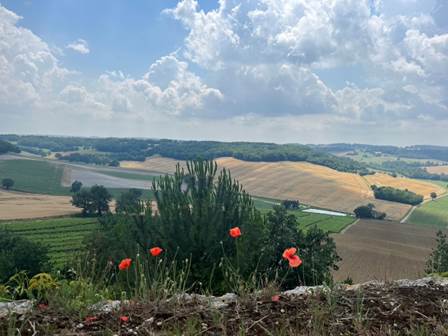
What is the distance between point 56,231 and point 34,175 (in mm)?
59867

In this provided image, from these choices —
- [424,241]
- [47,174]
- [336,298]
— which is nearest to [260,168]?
[47,174]

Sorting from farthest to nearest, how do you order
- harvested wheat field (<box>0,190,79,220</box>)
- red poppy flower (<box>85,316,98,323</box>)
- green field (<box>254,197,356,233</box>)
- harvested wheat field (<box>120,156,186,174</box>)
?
harvested wheat field (<box>120,156,186,174</box>) < green field (<box>254,197,356,233</box>) < harvested wheat field (<box>0,190,79,220</box>) < red poppy flower (<box>85,316,98,323</box>)

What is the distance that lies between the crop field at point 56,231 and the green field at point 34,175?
1296 inches

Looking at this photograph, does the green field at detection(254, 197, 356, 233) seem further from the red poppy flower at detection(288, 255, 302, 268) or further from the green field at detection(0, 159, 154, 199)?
the red poppy flower at detection(288, 255, 302, 268)

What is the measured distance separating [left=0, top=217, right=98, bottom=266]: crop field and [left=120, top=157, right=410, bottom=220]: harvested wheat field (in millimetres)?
48996

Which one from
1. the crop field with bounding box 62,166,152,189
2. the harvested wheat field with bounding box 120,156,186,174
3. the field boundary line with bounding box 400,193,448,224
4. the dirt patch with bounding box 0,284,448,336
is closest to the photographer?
the dirt patch with bounding box 0,284,448,336

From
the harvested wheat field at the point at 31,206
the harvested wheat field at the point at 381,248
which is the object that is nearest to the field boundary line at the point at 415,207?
the harvested wheat field at the point at 381,248

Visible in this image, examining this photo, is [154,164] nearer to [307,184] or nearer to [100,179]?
[100,179]

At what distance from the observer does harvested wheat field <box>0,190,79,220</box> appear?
60.1m

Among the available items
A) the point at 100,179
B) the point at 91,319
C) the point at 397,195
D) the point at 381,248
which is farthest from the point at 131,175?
the point at 91,319

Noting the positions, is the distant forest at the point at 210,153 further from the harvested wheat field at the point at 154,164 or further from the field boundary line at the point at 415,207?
the field boundary line at the point at 415,207

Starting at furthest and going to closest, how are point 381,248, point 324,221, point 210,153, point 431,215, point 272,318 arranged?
point 210,153, point 431,215, point 324,221, point 381,248, point 272,318

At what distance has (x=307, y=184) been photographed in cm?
10250

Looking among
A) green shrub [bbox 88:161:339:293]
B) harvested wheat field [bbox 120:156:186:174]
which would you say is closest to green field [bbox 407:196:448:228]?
green shrub [bbox 88:161:339:293]
